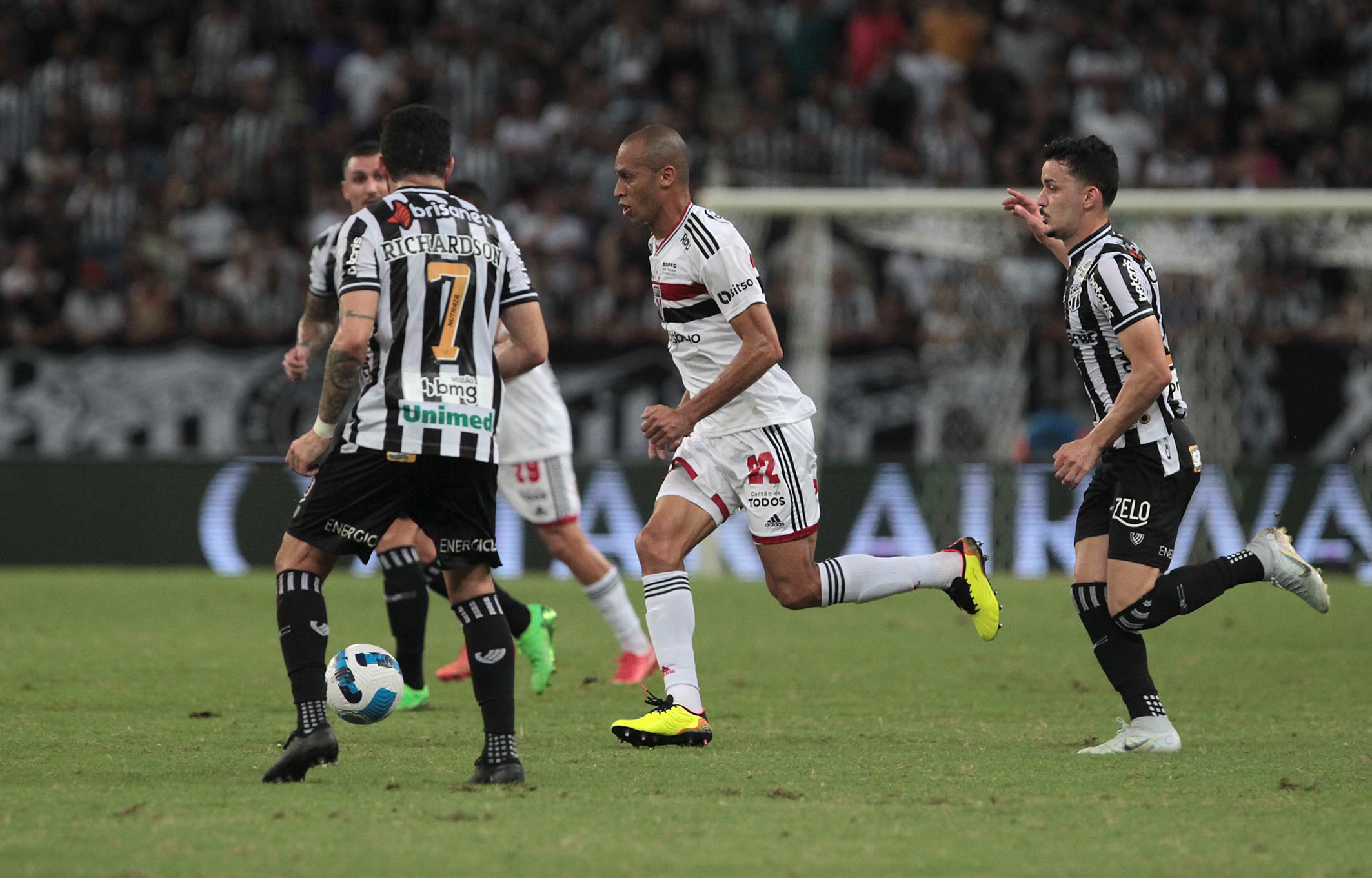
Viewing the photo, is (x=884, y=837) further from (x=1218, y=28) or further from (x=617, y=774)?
(x=1218, y=28)

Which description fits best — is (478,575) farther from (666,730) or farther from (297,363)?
(297,363)

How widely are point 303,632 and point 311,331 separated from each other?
1.55 metres

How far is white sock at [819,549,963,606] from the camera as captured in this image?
694 centimetres

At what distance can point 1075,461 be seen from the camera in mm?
6113

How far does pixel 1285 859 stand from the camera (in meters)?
4.50

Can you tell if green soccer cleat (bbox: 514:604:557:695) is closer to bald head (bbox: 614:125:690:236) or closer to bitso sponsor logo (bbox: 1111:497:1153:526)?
bald head (bbox: 614:125:690:236)

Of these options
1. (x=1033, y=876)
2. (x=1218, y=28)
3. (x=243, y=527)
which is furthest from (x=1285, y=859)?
(x=1218, y=28)

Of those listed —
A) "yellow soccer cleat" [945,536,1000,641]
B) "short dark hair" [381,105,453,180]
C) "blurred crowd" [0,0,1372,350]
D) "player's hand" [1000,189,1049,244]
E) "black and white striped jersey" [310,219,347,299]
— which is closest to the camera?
"short dark hair" [381,105,453,180]

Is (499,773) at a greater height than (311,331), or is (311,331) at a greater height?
(311,331)

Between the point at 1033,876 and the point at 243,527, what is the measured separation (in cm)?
1216

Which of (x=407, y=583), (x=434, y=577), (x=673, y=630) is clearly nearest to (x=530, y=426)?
(x=434, y=577)

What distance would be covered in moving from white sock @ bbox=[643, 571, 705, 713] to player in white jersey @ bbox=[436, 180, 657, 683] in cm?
187

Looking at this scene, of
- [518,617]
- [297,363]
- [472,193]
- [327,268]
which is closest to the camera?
[327,268]

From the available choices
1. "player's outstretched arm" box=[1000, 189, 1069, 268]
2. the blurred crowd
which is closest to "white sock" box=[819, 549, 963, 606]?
"player's outstretched arm" box=[1000, 189, 1069, 268]
